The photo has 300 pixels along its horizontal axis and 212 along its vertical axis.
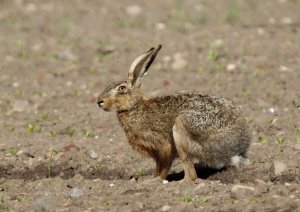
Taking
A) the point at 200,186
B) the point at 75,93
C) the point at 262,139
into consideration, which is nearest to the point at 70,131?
the point at 75,93

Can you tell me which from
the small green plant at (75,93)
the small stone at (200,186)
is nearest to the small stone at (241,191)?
the small stone at (200,186)

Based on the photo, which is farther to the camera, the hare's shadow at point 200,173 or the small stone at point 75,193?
the hare's shadow at point 200,173

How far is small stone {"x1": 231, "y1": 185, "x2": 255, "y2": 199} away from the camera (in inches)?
289

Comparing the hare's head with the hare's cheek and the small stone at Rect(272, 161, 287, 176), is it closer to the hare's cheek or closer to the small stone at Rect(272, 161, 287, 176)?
the hare's cheek

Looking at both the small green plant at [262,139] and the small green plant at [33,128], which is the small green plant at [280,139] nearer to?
the small green plant at [262,139]

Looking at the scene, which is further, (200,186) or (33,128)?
(33,128)

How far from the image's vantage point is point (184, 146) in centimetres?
815

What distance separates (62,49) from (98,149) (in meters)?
4.98

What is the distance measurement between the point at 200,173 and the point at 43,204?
1925 mm

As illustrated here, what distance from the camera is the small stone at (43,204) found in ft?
25.0

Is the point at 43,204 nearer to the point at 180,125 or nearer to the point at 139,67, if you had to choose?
the point at 180,125

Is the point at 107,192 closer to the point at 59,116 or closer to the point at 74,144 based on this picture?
the point at 74,144

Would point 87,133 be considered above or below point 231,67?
below

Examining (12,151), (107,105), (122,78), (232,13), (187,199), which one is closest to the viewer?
(187,199)
